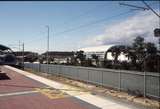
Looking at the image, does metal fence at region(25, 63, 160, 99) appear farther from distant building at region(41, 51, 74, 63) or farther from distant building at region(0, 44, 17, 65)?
distant building at region(0, 44, 17, 65)

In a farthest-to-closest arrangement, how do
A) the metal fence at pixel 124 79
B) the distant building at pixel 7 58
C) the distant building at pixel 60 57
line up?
the distant building at pixel 60 57 → the distant building at pixel 7 58 → the metal fence at pixel 124 79

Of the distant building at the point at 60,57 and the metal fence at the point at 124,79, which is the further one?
the distant building at the point at 60,57

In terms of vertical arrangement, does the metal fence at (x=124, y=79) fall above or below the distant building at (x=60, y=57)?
below

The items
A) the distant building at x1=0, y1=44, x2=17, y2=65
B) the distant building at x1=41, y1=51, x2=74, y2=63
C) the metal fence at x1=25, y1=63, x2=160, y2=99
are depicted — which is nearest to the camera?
the metal fence at x1=25, y1=63, x2=160, y2=99

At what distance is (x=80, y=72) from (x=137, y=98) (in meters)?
9.66

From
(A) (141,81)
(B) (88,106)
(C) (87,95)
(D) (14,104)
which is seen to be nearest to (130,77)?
(A) (141,81)

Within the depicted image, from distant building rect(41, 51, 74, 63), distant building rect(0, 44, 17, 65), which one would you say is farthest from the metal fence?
distant building rect(0, 44, 17, 65)

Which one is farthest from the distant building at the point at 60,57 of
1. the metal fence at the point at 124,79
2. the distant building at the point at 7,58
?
the metal fence at the point at 124,79

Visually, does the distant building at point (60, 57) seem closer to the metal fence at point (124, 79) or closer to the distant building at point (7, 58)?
the distant building at point (7, 58)

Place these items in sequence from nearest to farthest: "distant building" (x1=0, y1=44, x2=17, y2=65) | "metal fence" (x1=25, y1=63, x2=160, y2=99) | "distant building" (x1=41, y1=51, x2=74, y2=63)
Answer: "metal fence" (x1=25, y1=63, x2=160, y2=99) < "distant building" (x1=0, y1=44, x2=17, y2=65) < "distant building" (x1=41, y1=51, x2=74, y2=63)

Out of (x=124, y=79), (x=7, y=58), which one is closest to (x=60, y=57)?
(x=7, y=58)

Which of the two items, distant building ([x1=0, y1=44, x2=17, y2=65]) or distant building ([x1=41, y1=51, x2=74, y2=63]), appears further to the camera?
distant building ([x1=41, y1=51, x2=74, y2=63])

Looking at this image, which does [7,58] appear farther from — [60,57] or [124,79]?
[60,57]

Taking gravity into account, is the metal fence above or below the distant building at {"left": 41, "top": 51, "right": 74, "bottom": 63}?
below
